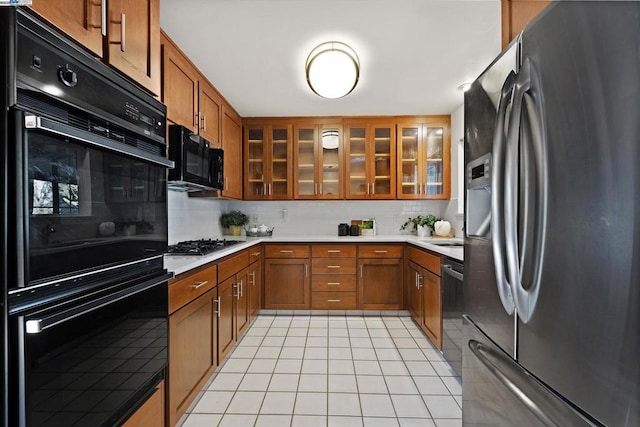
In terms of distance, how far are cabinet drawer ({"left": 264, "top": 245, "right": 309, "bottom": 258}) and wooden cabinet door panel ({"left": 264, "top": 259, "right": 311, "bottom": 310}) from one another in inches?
2.3

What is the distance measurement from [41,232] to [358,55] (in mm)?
2258

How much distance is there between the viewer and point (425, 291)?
2.97 meters

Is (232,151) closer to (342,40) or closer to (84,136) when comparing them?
(342,40)

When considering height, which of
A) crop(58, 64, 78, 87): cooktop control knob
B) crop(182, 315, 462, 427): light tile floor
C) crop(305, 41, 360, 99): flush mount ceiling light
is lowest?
crop(182, 315, 462, 427): light tile floor

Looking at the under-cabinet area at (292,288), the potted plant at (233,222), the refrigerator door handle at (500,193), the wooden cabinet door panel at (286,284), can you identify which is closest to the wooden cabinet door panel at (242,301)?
the under-cabinet area at (292,288)

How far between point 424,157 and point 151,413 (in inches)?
143

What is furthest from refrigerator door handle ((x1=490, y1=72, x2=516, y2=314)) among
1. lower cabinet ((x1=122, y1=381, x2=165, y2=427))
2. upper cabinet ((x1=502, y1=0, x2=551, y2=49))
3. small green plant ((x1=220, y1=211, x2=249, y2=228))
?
small green plant ((x1=220, y1=211, x2=249, y2=228))

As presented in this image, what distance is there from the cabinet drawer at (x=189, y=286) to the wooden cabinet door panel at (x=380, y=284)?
194 centimetres

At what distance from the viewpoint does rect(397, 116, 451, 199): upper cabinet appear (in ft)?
12.9

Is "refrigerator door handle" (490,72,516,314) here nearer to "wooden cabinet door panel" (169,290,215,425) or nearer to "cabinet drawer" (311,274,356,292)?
"wooden cabinet door panel" (169,290,215,425)

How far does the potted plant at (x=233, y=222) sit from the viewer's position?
13.3 ft

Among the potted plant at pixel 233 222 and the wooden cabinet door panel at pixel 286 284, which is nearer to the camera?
the wooden cabinet door panel at pixel 286 284

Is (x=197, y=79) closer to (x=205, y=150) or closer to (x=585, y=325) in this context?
(x=205, y=150)

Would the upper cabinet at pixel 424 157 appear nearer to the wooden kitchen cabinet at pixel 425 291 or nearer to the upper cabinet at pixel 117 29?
the wooden kitchen cabinet at pixel 425 291
